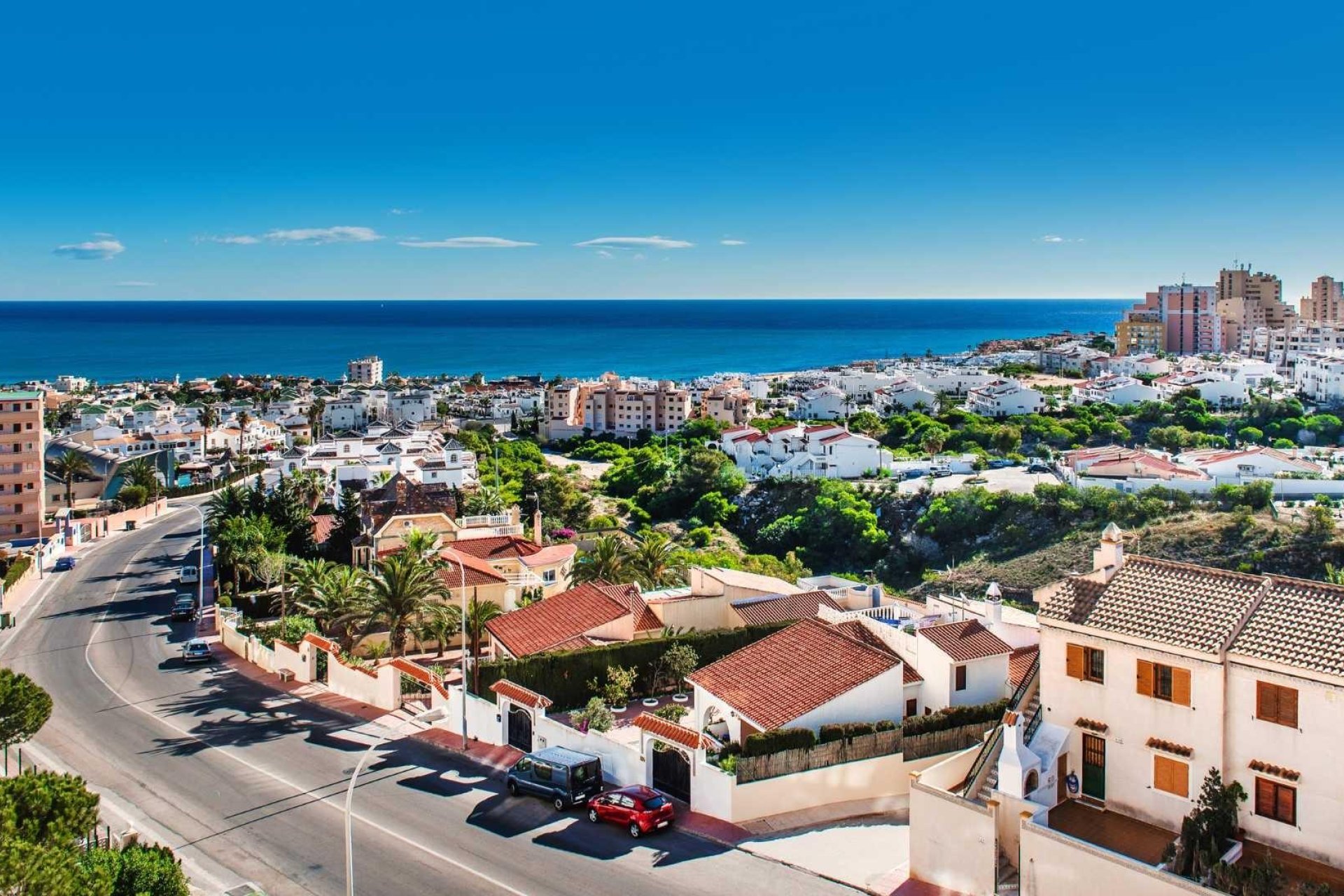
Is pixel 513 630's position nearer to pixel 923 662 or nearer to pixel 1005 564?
pixel 923 662

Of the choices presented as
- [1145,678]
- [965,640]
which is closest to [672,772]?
[965,640]

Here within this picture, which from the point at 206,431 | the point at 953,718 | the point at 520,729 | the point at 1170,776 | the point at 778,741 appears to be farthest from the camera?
the point at 206,431

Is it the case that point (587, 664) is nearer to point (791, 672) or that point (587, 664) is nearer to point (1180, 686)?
point (791, 672)

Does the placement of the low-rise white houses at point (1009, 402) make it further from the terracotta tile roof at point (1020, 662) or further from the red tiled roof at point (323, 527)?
the terracotta tile roof at point (1020, 662)

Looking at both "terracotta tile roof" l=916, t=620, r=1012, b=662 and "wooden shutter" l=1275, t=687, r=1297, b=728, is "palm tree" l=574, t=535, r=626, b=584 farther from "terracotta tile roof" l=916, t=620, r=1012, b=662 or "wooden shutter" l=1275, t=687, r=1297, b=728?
"wooden shutter" l=1275, t=687, r=1297, b=728

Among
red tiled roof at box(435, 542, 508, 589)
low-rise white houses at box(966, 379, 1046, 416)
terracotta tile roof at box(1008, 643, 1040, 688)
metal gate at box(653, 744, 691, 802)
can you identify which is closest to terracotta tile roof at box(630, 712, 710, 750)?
metal gate at box(653, 744, 691, 802)

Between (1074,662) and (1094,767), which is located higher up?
(1074,662)
